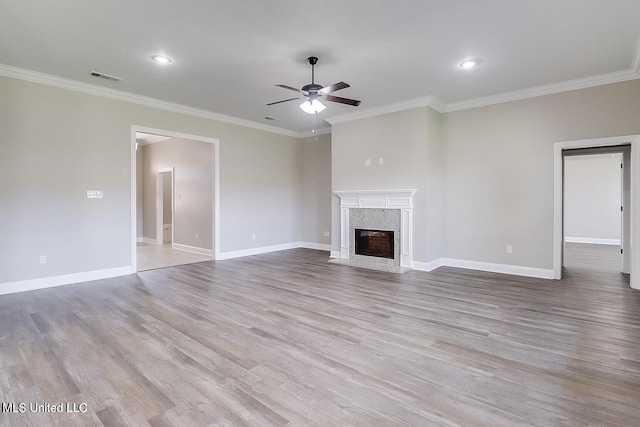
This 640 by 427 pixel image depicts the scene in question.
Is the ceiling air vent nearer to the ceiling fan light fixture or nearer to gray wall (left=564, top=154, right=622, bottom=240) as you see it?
the ceiling fan light fixture

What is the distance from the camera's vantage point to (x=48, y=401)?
1906 millimetres

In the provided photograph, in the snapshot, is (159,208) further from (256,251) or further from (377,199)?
(377,199)

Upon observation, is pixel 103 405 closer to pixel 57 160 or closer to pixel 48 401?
pixel 48 401

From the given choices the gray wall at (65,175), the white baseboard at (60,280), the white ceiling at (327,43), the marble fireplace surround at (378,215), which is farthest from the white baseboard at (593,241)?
the white baseboard at (60,280)

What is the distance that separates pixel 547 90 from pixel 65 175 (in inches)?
289

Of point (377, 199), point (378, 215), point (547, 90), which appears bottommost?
point (378, 215)

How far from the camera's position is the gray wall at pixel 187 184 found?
7266 mm

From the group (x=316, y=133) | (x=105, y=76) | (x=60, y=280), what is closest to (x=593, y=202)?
(x=316, y=133)

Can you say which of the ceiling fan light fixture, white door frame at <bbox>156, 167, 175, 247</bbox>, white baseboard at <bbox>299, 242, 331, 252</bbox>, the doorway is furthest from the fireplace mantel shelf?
white door frame at <bbox>156, 167, 175, 247</bbox>

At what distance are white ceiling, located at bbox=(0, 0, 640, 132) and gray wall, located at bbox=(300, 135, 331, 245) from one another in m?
2.85

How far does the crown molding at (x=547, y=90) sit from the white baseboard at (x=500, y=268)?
2.73 m

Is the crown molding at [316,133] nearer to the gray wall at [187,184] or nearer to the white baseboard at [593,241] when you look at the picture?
the gray wall at [187,184]

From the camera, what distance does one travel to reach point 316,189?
8039 millimetres

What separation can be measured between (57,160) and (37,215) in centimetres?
82
